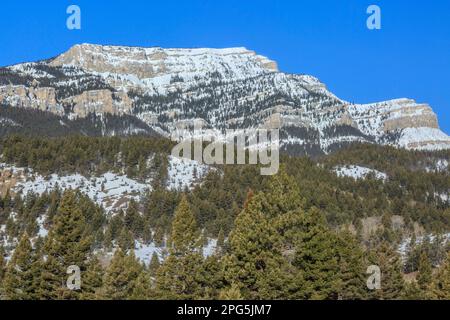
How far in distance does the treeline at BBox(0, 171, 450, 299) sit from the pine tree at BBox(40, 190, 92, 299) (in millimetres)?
78

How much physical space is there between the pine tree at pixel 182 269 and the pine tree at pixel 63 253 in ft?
22.2

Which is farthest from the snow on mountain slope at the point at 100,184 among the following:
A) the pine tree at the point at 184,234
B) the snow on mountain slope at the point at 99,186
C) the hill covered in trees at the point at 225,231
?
the pine tree at the point at 184,234

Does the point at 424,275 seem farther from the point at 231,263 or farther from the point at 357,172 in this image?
the point at 357,172

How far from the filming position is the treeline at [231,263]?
4209cm

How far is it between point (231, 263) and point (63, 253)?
14247 millimetres

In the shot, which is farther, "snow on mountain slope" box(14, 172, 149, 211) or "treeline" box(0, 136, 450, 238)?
"snow on mountain slope" box(14, 172, 149, 211)

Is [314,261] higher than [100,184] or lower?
lower

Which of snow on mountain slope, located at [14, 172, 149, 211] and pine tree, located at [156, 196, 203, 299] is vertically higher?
snow on mountain slope, located at [14, 172, 149, 211]

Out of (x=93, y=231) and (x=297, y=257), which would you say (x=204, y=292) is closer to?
(x=297, y=257)

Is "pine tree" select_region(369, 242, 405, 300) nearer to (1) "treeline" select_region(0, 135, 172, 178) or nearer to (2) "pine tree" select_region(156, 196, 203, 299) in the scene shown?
(2) "pine tree" select_region(156, 196, 203, 299)

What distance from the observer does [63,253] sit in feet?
155

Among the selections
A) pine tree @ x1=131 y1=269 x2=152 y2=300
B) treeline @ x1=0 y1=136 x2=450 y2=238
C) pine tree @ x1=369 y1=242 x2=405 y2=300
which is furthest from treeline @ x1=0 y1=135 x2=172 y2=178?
pine tree @ x1=131 y1=269 x2=152 y2=300

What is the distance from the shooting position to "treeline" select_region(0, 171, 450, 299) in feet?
138

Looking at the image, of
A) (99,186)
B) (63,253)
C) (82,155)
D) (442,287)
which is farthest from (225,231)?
(63,253)
